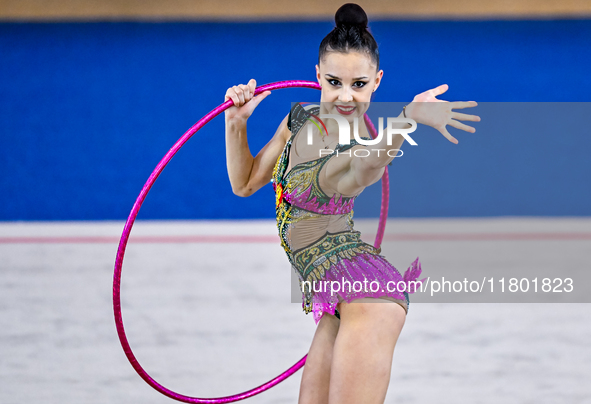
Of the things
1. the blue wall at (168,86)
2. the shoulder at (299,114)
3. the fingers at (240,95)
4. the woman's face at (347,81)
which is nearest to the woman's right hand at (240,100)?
the fingers at (240,95)

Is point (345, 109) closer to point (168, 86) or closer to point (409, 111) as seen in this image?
point (409, 111)

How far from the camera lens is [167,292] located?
12.8 feet

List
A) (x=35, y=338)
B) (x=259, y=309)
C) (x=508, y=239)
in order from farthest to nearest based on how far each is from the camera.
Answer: (x=508, y=239) → (x=259, y=309) → (x=35, y=338)

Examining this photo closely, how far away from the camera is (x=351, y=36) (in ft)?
4.77

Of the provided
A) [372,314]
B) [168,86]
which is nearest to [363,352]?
[372,314]

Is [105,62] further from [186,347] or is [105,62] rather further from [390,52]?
[186,347]

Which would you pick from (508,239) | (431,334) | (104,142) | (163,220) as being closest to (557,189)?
→ (508,239)

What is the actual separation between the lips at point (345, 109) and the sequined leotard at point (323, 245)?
3.4 inches

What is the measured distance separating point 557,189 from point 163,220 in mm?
3518

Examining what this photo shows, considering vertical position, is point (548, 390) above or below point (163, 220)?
below

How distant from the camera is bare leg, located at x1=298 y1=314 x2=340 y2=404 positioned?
1.59 meters

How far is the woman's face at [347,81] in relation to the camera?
1.46 meters

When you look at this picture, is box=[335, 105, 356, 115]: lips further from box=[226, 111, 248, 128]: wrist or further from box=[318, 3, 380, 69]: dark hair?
box=[226, 111, 248, 128]: wrist

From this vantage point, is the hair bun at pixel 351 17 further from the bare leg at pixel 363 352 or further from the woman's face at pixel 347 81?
the bare leg at pixel 363 352
